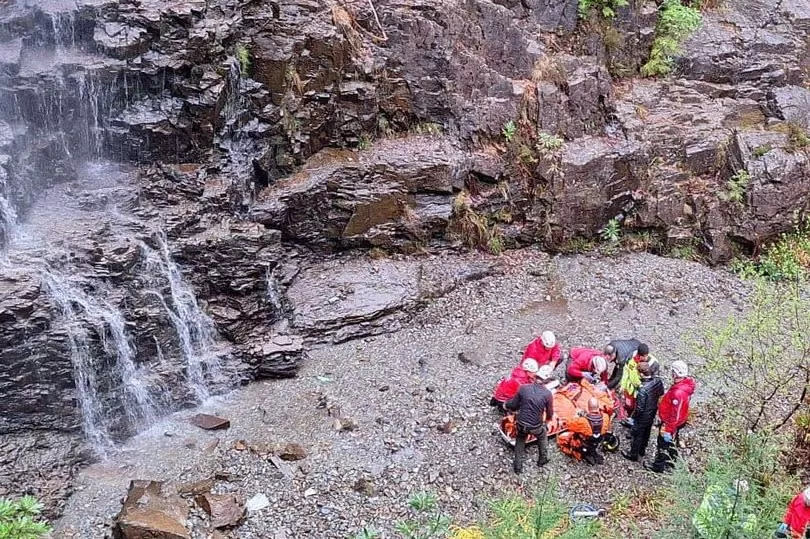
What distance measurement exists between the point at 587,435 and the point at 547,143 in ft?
25.5

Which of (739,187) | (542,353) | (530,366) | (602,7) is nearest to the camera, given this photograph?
(530,366)

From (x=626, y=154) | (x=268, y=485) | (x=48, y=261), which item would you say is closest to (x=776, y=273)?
(x=626, y=154)

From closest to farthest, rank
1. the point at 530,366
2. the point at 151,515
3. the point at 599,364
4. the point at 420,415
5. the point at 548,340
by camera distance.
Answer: the point at 151,515 < the point at 530,366 < the point at 599,364 < the point at 548,340 < the point at 420,415

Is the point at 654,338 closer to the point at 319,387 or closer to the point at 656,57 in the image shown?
the point at 319,387

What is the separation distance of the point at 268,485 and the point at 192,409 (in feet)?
8.63

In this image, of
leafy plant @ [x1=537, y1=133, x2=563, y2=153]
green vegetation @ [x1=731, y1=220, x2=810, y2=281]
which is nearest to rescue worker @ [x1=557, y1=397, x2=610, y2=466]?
leafy plant @ [x1=537, y1=133, x2=563, y2=153]

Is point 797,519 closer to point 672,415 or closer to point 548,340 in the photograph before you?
point 672,415

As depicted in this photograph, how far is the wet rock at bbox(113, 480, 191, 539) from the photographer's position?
7.75 metres

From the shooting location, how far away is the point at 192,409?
11.0 metres

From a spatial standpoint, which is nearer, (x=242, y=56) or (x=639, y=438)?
(x=639, y=438)

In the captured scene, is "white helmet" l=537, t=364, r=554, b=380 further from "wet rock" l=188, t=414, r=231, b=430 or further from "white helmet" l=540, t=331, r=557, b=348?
"wet rock" l=188, t=414, r=231, b=430

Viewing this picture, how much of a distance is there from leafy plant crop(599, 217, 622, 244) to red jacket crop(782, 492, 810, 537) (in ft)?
31.1

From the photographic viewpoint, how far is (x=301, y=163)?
1364 cm

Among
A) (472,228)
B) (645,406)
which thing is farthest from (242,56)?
(645,406)
